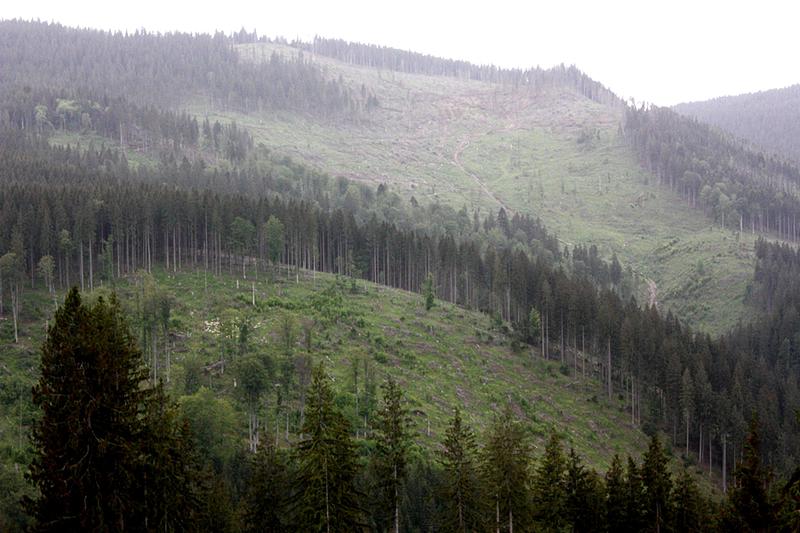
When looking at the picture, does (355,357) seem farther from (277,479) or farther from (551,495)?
(551,495)

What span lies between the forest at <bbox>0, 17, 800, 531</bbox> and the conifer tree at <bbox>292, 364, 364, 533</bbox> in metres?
0.11

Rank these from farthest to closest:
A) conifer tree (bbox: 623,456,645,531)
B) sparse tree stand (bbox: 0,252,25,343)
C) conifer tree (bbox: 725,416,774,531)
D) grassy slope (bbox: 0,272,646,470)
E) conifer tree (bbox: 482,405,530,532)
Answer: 1. sparse tree stand (bbox: 0,252,25,343)
2. grassy slope (bbox: 0,272,646,470)
3. conifer tree (bbox: 623,456,645,531)
4. conifer tree (bbox: 482,405,530,532)
5. conifer tree (bbox: 725,416,774,531)

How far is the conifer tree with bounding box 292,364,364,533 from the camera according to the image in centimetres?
3105

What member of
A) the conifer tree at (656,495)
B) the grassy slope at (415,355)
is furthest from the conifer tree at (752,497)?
the grassy slope at (415,355)

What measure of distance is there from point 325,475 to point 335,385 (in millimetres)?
51381

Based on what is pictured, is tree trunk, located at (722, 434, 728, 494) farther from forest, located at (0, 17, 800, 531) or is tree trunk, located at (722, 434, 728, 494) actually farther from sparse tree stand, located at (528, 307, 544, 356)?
sparse tree stand, located at (528, 307, 544, 356)

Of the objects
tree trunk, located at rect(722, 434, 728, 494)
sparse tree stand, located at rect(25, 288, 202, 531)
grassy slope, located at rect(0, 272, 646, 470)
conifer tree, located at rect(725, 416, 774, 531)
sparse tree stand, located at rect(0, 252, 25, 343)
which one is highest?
sparse tree stand, located at rect(25, 288, 202, 531)

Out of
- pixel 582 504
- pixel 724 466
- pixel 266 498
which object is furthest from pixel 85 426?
pixel 724 466

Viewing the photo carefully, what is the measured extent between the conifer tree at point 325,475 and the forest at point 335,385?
11cm

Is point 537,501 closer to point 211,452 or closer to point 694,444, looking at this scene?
A: point 211,452

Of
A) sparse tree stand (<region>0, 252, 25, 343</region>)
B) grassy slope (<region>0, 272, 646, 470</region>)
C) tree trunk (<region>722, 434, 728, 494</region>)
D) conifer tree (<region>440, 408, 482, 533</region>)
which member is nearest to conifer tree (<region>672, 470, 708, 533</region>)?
conifer tree (<region>440, 408, 482, 533</region>)

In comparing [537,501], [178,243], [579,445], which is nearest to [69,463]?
[537,501]

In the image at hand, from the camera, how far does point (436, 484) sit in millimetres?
62281

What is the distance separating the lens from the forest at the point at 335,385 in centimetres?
2342
